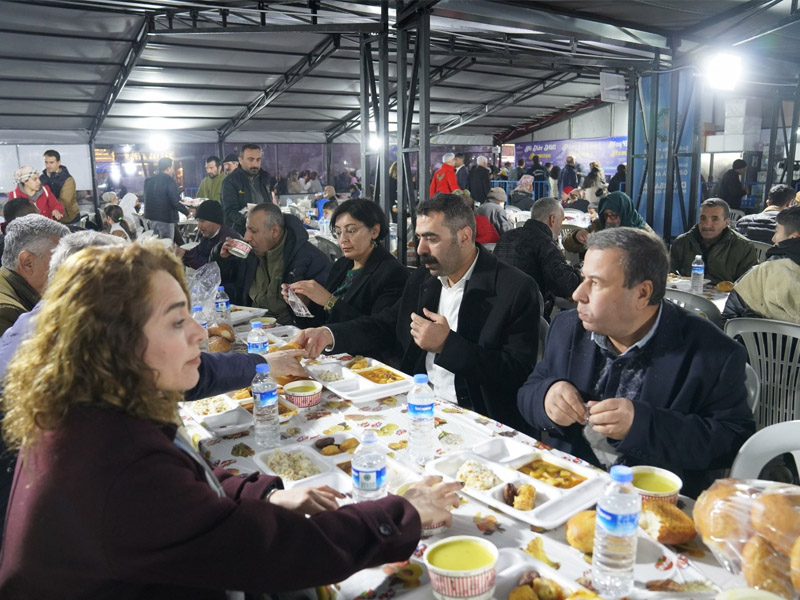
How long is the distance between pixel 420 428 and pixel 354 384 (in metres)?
0.74

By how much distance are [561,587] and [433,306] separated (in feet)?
6.51

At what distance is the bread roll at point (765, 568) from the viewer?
112 centimetres

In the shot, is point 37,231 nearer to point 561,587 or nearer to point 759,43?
point 561,587

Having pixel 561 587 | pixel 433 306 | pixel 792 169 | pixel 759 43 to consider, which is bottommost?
pixel 561 587

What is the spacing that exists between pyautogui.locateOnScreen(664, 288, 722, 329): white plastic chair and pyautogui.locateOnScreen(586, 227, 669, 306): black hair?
1.83 metres

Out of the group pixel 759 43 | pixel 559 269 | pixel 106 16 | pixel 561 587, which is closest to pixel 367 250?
pixel 559 269

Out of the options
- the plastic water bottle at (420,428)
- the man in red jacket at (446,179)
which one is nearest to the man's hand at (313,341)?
the plastic water bottle at (420,428)

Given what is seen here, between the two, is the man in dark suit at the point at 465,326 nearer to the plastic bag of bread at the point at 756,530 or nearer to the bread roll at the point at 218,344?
the bread roll at the point at 218,344

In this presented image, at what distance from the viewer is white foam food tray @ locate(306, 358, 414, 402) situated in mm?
2457

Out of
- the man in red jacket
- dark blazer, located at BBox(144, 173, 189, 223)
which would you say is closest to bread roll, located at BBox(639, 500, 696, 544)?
the man in red jacket

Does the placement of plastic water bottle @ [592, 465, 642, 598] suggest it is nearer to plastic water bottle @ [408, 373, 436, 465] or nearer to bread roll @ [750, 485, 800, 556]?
bread roll @ [750, 485, 800, 556]

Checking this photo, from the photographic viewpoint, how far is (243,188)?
23.9 feet

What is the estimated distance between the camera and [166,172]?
31.7 feet

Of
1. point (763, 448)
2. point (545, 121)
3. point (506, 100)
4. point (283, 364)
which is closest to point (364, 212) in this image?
point (283, 364)
